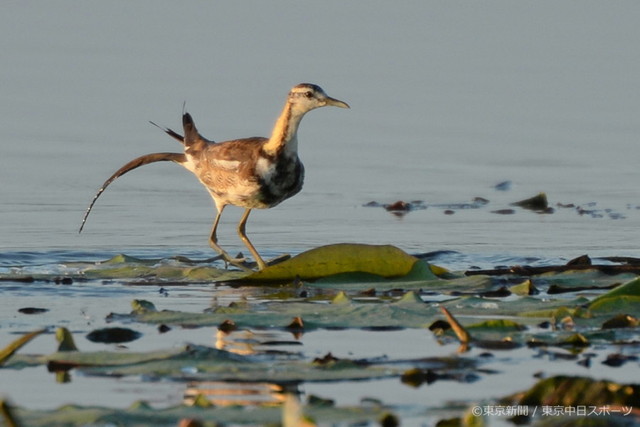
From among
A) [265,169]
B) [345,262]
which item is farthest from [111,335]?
[265,169]

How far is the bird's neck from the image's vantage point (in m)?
11.4

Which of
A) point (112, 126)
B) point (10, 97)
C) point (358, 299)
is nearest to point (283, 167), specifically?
point (358, 299)

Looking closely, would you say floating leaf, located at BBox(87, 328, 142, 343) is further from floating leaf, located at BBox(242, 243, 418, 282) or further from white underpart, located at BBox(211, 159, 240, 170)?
white underpart, located at BBox(211, 159, 240, 170)

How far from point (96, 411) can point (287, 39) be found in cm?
1461

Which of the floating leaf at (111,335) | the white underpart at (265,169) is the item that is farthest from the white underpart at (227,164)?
the floating leaf at (111,335)

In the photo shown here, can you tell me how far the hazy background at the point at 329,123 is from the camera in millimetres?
12297

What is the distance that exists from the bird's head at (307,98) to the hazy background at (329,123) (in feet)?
3.52

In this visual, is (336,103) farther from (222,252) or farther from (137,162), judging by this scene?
(137,162)

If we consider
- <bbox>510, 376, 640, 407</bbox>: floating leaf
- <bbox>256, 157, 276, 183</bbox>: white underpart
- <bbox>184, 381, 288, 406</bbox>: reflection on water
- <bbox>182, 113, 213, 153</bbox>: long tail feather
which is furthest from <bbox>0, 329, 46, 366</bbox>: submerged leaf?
<bbox>182, 113, 213, 153</bbox>: long tail feather

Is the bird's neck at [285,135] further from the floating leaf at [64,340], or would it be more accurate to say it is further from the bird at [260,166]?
the floating leaf at [64,340]

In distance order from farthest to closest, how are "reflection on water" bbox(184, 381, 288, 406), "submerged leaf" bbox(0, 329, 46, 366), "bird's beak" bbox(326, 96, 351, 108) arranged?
1. "bird's beak" bbox(326, 96, 351, 108)
2. "reflection on water" bbox(184, 381, 288, 406)
3. "submerged leaf" bbox(0, 329, 46, 366)

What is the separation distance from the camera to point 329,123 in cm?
1678

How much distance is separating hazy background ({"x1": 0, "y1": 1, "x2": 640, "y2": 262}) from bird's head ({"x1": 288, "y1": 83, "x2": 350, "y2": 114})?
42.2 inches

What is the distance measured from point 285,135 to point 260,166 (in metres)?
0.33
